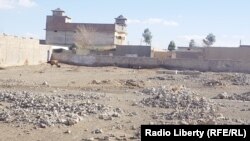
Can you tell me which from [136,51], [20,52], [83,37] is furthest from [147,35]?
[20,52]

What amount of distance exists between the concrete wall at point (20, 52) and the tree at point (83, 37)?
20.6 m

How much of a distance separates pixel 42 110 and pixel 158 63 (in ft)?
127

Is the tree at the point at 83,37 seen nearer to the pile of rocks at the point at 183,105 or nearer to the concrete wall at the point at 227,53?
the concrete wall at the point at 227,53

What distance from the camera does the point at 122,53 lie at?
67.1m

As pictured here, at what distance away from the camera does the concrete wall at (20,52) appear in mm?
41188

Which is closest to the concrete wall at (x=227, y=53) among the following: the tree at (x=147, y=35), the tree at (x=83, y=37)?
the tree at (x=83, y=37)

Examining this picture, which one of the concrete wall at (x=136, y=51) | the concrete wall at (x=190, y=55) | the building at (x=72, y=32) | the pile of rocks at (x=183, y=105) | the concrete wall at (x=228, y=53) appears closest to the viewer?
the pile of rocks at (x=183, y=105)

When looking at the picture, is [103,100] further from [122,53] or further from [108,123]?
[122,53]

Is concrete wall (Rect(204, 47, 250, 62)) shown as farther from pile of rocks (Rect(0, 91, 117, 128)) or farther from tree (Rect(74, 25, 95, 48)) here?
pile of rocks (Rect(0, 91, 117, 128))

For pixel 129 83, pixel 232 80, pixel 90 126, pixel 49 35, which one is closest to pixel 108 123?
pixel 90 126

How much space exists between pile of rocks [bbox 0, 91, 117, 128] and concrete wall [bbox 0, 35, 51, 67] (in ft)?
79.3

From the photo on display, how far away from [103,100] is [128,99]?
4.77 ft

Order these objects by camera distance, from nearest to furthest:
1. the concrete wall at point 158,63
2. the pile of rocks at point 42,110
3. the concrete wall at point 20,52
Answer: the pile of rocks at point 42,110, the concrete wall at point 20,52, the concrete wall at point 158,63

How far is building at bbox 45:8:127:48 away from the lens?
77375mm
